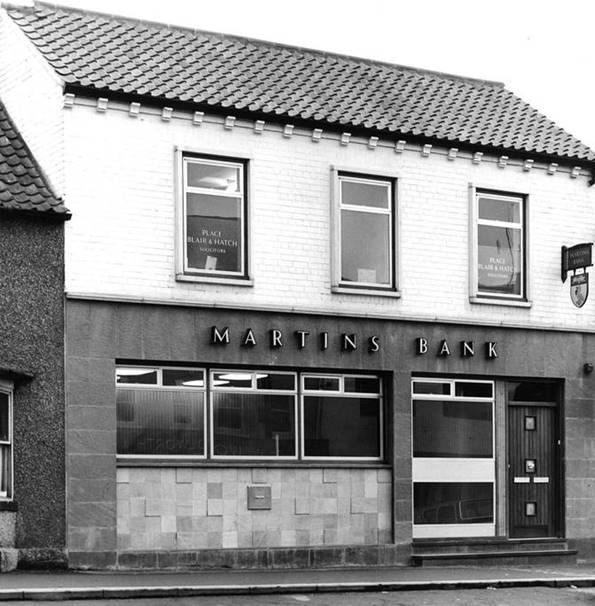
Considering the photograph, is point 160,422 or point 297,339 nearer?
point 160,422

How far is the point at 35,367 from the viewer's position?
19266mm

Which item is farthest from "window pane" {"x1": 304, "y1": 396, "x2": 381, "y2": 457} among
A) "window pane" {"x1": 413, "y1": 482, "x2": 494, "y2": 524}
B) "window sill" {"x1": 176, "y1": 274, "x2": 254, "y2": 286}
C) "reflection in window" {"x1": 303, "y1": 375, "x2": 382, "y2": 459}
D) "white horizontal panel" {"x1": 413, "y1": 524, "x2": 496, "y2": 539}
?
"window sill" {"x1": 176, "y1": 274, "x2": 254, "y2": 286}

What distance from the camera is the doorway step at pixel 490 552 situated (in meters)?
22.4

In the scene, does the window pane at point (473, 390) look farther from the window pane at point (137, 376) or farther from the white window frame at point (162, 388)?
the window pane at point (137, 376)

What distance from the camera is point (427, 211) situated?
22.9m

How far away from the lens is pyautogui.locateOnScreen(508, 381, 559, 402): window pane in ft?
77.6

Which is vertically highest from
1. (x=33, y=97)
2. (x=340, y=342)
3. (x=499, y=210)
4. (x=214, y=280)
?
Answer: (x=33, y=97)

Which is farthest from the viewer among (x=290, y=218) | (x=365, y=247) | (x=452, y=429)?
(x=452, y=429)

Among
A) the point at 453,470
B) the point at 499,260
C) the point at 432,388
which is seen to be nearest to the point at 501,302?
the point at 499,260

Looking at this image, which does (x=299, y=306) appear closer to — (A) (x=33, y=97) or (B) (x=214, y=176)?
(B) (x=214, y=176)

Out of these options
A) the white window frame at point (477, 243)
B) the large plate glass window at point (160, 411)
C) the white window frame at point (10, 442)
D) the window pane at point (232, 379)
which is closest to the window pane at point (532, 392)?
the white window frame at point (477, 243)

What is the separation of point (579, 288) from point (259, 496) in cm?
675

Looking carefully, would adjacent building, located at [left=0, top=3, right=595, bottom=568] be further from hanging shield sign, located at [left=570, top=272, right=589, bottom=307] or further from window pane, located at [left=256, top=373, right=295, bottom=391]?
hanging shield sign, located at [left=570, top=272, right=589, bottom=307]

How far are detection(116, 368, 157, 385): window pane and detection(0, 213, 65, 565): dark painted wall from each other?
1.02 metres
